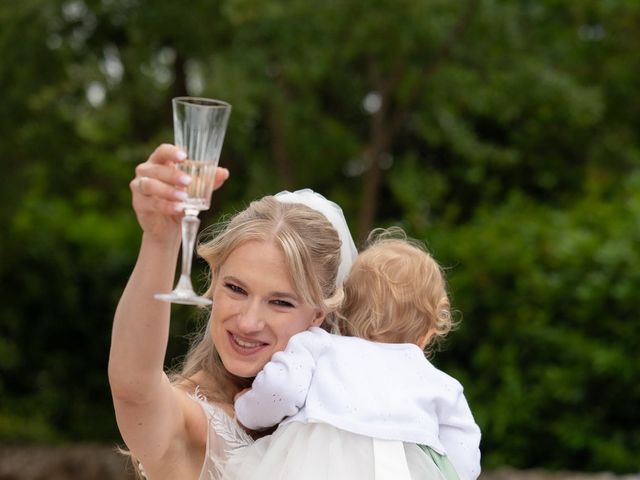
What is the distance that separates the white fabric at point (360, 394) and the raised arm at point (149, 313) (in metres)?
0.26

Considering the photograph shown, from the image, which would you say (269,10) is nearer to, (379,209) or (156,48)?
(156,48)

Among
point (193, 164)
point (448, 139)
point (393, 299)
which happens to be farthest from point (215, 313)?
point (448, 139)

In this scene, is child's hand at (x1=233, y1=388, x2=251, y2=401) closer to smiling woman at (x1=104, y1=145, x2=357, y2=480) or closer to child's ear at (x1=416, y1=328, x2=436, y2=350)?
smiling woman at (x1=104, y1=145, x2=357, y2=480)

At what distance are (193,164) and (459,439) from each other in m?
1.03

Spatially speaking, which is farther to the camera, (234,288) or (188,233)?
(234,288)

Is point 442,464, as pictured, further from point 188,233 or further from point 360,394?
point 188,233

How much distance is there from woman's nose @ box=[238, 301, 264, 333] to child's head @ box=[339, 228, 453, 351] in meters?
0.31

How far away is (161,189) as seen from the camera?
1909mm

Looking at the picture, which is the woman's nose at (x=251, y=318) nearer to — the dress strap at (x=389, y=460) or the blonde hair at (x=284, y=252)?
the blonde hair at (x=284, y=252)

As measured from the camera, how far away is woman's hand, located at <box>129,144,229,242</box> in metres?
1.91

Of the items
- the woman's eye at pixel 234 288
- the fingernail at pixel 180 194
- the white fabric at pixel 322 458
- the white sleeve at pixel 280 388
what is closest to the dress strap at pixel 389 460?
the white fabric at pixel 322 458

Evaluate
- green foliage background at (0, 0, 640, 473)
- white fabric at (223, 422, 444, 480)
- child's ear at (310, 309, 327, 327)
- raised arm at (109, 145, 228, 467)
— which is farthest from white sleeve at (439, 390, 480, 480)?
green foliage background at (0, 0, 640, 473)

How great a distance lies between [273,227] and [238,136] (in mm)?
5220

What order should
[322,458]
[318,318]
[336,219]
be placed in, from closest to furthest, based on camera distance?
1. [322,458]
2. [318,318]
3. [336,219]
